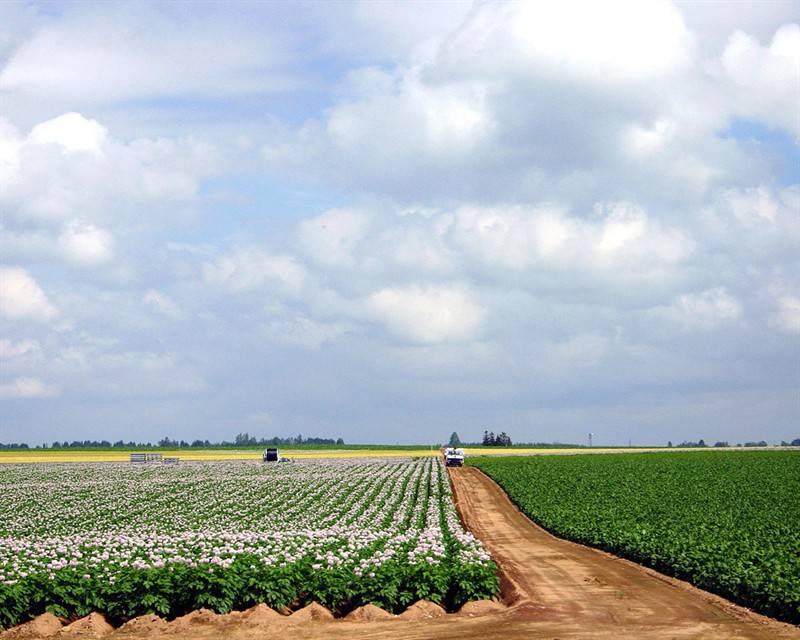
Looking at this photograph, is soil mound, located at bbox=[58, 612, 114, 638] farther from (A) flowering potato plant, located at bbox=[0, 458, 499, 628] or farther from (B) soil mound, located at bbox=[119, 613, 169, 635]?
(A) flowering potato plant, located at bbox=[0, 458, 499, 628]

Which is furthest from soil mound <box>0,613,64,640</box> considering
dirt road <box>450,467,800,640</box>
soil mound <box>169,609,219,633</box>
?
A: dirt road <box>450,467,800,640</box>

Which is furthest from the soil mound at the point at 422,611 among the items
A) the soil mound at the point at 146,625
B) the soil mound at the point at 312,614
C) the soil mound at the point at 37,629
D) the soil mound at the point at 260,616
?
the soil mound at the point at 37,629

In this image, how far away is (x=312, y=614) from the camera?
17.1 meters

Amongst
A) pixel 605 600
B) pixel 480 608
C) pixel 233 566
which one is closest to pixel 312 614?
pixel 233 566

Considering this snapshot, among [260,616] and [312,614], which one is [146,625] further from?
[312,614]

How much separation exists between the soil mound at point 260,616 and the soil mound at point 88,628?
2631 mm

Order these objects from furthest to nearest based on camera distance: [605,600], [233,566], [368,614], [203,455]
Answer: [203,455], [605,600], [233,566], [368,614]

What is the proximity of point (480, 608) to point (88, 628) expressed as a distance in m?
7.73

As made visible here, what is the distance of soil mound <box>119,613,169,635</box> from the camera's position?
53.9ft

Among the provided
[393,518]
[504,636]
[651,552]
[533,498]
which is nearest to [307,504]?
[393,518]

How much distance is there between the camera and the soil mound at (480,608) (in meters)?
17.3

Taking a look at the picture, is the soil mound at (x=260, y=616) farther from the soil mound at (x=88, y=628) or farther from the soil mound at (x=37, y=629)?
the soil mound at (x=37, y=629)

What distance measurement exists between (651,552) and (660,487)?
94.2 ft

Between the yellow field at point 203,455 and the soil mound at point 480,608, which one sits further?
the yellow field at point 203,455
